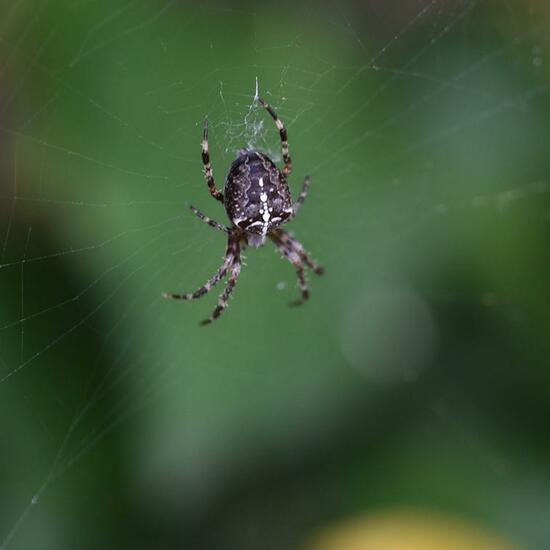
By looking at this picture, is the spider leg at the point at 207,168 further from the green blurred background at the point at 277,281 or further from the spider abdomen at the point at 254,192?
the green blurred background at the point at 277,281

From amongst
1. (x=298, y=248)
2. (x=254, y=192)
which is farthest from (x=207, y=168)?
(x=298, y=248)

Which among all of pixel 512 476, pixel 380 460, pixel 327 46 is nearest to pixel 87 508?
pixel 380 460

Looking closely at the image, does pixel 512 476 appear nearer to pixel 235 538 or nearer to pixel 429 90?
pixel 235 538

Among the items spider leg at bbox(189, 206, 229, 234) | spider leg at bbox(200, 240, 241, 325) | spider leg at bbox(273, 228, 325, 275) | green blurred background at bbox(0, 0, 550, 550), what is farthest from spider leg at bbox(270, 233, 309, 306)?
spider leg at bbox(189, 206, 229, 234)

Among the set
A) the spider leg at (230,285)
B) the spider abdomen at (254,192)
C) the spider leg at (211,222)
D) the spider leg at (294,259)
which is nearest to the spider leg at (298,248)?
the spider leg at (294,259)

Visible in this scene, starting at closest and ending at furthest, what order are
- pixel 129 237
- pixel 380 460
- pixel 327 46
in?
1. pixel 129 237
2. pixel 327 46
3. pixel 380 460

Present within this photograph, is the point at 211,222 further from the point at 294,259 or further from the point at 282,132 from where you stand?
the point at 294,259
